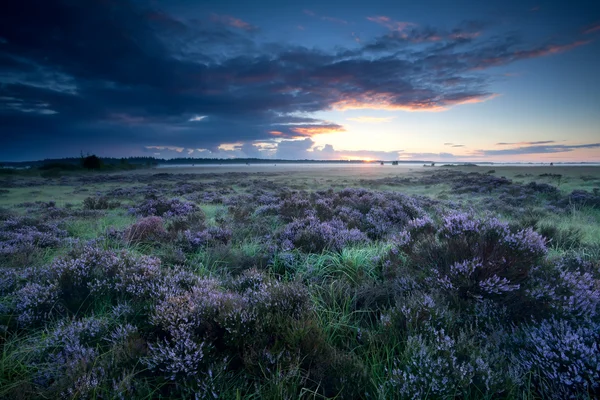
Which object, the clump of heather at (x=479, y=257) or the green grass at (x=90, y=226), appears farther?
the green grass at (x=90, y=226)

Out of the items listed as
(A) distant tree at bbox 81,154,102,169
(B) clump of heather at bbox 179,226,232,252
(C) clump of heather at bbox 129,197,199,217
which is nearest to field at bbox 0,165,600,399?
(B) clump of heather at bbox 179,226,232,252

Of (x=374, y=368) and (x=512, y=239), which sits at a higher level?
(x=512, y=239)

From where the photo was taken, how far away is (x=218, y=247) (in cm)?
551

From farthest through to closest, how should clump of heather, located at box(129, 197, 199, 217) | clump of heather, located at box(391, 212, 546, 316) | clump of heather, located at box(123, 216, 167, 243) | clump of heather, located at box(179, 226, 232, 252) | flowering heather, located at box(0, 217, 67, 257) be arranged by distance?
clump of heather, located at box(129, 197, 199, 217)
clump of heather, located at box(123, 216, 167, 243)
clump of heather, located at box(179, 226, 232, 252)
flowering heather, located at box(0, 217, 67, 257)
clump of heather, located at box(391, 212, 546, 316)

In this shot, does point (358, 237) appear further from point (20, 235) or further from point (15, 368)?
point (20, 235)

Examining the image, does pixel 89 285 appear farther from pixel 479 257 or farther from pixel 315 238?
pixel 479 257

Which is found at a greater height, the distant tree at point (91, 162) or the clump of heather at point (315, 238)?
the distant tree at point (91, 162)

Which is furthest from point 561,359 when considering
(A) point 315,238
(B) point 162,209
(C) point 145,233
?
(B) point 162,209

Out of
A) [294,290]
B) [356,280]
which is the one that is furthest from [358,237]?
[294,290]

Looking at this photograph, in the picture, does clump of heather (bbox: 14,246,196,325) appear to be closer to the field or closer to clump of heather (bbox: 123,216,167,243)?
the field

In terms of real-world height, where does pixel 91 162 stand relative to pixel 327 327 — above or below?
above

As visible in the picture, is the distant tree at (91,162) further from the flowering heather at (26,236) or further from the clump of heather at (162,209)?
the flowering heather at (26,236)

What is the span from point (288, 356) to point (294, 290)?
0.82 metres


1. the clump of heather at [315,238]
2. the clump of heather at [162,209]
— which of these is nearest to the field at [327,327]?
the clump of heather at [315,238]
